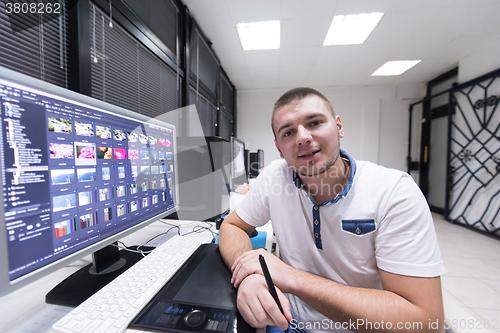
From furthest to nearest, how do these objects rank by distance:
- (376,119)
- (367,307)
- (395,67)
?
(376,119), (395,67), (367,307)

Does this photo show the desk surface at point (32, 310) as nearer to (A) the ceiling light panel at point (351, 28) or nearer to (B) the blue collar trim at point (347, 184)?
(B) the blue collar trim at point (347, 184)

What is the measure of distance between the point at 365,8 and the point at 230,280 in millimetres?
3182

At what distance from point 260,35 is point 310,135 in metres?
2.78

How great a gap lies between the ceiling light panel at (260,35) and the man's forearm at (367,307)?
9.93 feet

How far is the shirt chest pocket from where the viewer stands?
67cm

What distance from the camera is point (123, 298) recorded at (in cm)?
45

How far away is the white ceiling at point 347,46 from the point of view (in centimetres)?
224

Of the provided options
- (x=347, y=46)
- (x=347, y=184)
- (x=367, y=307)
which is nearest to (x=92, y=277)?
(x=367, y=307)

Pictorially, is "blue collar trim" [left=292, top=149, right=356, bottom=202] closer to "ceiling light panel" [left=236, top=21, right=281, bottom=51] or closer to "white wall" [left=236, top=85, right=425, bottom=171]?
A: "ceiling light panel" [left=236, top=21, right=281, bottom=51]

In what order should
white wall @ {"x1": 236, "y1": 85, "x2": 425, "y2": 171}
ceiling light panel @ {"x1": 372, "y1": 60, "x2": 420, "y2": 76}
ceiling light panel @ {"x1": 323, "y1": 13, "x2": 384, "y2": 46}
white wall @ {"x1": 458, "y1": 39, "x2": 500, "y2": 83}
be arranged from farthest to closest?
white wall @ {"x1": 236, "y1": 85, "x2": 425, "y2": 171}
ceiling light panel @ {"x1": 372, "y1": 60, "x2": 420, "y2": 76}
white wall @ {"x1": 458, "y1": 39, "x2": 500, "y2": 83}
ceiling light panel @ {"x1": 323, "y1": 13, "x2": 384, "y2": 46}

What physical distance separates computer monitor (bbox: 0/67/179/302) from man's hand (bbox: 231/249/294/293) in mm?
384

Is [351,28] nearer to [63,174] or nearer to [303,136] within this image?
[303,136]

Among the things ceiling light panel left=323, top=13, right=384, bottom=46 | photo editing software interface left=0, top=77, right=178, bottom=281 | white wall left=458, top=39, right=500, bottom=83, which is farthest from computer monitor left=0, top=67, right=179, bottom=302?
white wall left=458, top=39, right=500, bottom=83

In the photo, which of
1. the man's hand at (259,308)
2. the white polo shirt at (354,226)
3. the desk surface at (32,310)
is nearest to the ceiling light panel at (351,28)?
the white polo shirt at (354,226)
